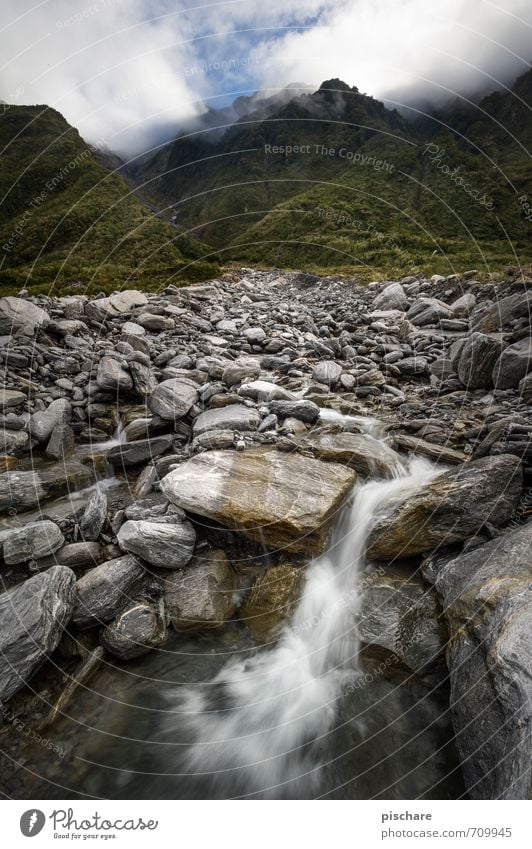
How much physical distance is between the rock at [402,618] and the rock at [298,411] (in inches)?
115

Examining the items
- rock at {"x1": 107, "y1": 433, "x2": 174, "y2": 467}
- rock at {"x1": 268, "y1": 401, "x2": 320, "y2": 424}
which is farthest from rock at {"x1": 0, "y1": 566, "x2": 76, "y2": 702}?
rock at {"x1": 268, "y1": 401, "x2": 320, "y2": 424}

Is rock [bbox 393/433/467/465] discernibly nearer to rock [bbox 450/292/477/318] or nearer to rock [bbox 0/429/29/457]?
rock [bbox 0/429/29/457]

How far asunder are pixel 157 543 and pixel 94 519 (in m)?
1.09

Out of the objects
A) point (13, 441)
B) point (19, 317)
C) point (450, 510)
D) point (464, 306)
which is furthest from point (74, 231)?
point (450, 510)

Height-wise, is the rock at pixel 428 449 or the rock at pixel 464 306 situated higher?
the rock at pixel 464 306

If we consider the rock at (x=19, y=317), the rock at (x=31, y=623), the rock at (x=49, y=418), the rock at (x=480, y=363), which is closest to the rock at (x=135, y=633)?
the rock at (x=31, y=623)

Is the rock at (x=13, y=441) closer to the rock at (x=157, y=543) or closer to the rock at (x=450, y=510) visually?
the rock at (x=157, y=543)

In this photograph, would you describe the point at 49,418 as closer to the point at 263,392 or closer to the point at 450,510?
the point at 263,392

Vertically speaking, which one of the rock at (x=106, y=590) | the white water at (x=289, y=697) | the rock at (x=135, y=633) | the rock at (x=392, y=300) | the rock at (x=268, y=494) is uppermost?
the rock at (x=392, y=300)

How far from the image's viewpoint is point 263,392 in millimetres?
7465

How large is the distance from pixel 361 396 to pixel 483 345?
102 inches

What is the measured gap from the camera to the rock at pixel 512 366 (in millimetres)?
6918

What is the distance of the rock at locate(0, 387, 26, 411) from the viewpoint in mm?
7365
